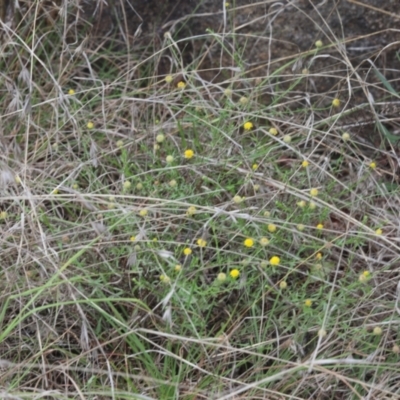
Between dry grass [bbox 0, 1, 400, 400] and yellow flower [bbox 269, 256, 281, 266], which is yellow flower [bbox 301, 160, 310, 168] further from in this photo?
yellow flower [bbox 269, 256, 281, 266]

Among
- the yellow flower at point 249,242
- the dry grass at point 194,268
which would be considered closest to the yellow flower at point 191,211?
the dry grass at point 194,268

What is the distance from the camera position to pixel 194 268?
1667mm

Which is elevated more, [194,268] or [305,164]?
[305,164]

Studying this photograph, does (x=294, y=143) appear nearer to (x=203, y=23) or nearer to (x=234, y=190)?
(x=234, y=190)

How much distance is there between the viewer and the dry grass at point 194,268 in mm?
1526

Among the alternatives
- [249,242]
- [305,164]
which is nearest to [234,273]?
[249,242]

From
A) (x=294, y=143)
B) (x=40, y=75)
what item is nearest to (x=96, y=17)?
(x=40, y=75)

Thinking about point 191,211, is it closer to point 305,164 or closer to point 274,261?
point 274,261

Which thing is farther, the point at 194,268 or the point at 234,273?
the point at 194,268

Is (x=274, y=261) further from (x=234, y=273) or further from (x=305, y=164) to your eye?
(x=305, y=164)

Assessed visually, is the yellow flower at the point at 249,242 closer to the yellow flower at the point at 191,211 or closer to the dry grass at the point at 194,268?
the dry grass at the point at 194,268

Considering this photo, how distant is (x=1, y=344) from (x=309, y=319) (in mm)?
591

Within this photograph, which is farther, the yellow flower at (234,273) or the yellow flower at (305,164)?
the yellow flower at (305,164)

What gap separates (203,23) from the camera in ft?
7.52
